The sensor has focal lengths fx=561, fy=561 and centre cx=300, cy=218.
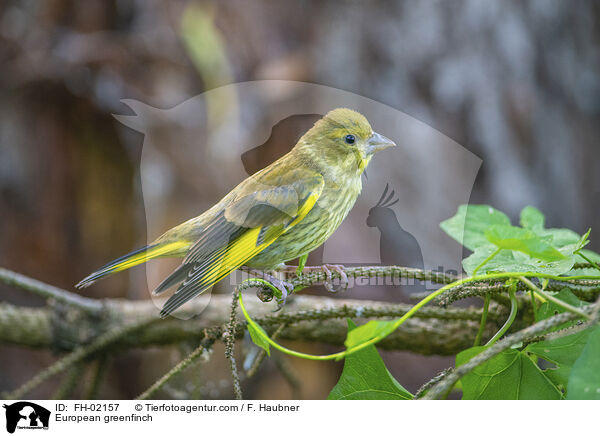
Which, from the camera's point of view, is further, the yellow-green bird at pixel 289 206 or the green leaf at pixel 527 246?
the yellow-green bird at pixel 289 206

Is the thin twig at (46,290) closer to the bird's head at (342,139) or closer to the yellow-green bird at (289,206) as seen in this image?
the yellow-green bird at (289,206)

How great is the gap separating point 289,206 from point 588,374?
14.6 inches

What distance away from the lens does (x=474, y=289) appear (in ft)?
1.97

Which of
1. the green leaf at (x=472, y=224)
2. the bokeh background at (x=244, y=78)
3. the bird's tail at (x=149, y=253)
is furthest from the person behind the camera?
the bokeh background at (x=244, y=78)

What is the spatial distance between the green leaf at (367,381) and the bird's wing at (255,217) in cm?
16

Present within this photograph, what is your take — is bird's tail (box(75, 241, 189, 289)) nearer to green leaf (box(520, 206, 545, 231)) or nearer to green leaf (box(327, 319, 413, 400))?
green leaf (box(327, 319, 413, 400))

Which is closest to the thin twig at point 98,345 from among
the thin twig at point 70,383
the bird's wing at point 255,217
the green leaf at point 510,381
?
the thin twig at point 70,383

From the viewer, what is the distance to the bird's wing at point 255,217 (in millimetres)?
635

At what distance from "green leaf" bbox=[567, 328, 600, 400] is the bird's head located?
0.33 meters

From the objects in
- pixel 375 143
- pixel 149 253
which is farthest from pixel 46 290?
pixel 375 143
